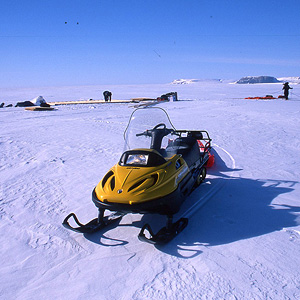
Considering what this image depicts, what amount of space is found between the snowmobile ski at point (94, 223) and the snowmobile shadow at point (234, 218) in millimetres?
809

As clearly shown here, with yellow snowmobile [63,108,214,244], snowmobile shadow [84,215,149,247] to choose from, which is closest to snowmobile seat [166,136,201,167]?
yellow snowmobile [63,108,214,244]

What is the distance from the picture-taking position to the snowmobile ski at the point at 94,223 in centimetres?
334

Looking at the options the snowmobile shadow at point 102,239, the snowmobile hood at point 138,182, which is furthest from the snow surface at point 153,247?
the snowmobile hood at point 138,182

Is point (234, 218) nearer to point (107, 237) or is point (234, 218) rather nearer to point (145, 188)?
point (145, 188)

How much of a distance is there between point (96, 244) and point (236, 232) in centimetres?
156

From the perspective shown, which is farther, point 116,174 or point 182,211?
point 182,211

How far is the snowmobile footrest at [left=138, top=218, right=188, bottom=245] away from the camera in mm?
3023

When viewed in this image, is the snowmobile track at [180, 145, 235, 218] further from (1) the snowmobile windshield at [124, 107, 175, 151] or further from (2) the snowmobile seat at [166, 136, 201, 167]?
(1) the snowmobile windshield at [124, 107, 175, 151]

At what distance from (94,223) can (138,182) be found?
0.80 meters

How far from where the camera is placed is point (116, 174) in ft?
11.5

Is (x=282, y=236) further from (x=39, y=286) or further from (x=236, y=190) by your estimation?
(x=39, y=286)

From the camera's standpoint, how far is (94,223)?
3549 mm

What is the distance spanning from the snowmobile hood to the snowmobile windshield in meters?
0.71

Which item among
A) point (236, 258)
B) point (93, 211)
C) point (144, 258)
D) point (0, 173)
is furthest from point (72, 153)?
point (236, 258)
